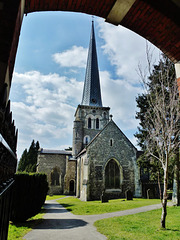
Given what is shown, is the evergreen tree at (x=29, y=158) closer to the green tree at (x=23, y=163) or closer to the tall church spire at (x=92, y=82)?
the green tree at (x=23, y=163)

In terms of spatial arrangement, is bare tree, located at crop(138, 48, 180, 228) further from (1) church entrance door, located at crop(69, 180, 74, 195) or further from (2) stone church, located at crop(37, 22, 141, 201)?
(1) church entrance door, located at crop(69, 180, 74, 195)

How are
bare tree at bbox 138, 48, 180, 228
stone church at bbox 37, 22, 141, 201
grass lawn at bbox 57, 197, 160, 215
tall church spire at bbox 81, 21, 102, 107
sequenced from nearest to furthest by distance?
bare tree at bbox 138, 48, 180, 228 < grass lawn at bbox 57, 197, 160, 215 < stone church at bbox 37, 22, 141, 201 < tall church spire at bbox 81, 21, 102, 107

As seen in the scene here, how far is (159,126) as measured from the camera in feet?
25.8

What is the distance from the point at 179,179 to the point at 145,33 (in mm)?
14790

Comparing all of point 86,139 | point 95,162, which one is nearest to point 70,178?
point 86,139

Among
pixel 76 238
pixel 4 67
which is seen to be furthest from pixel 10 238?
pixel 4 67

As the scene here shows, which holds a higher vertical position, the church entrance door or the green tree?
the green tree

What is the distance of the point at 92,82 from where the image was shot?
118 feet

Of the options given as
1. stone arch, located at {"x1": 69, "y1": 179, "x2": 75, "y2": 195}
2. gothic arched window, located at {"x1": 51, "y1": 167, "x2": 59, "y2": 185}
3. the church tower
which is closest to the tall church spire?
the church tower

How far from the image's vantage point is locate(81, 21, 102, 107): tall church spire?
113 ft

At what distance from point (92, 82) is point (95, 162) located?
20.1 m

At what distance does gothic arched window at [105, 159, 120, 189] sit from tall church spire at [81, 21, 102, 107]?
15244mm

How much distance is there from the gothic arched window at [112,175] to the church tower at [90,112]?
1003 cm

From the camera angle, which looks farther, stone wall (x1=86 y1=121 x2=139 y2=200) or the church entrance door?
the church entrance door
